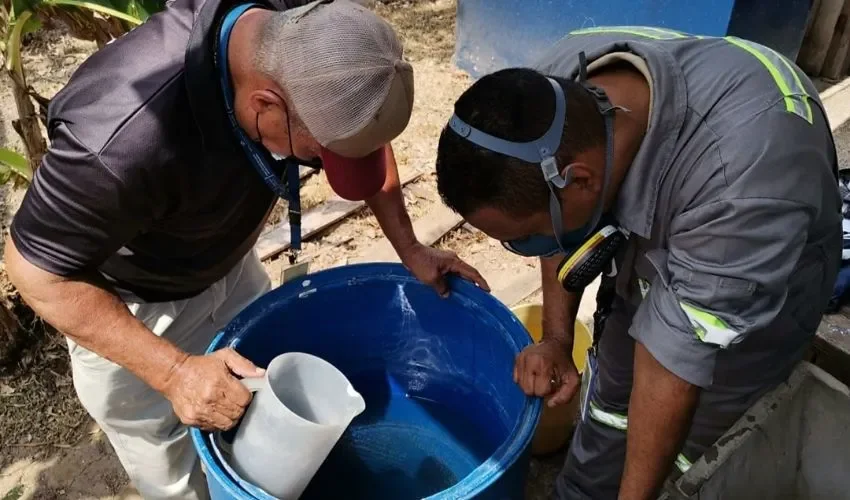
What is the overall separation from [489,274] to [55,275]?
1.90 m

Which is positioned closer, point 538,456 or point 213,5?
point 213,5

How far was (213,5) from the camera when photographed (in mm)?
1443

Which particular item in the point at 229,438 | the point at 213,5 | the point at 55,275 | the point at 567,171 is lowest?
the point at 229,438

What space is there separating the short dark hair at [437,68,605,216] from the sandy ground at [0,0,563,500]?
1336 mm

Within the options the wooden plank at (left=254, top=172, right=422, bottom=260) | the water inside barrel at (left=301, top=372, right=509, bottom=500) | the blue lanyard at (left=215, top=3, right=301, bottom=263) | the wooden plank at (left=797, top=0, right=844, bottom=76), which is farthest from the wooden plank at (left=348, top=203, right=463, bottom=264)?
the wooden plank at (left=797, top=0, right=844, bottom=76)

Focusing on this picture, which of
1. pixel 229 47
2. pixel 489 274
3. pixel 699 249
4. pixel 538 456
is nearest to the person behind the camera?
pixel 699 249

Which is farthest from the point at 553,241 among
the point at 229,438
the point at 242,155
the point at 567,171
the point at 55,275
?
the point at 55,275

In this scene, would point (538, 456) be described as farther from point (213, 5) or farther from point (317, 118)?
point (213, 5)

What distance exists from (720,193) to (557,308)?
0.68 metres

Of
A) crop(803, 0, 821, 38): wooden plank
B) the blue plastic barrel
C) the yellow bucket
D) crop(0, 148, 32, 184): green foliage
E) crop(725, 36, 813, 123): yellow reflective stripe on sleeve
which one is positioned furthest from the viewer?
crop(803, 0, 821, 38): wooden plank

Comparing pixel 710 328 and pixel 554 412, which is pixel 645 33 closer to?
pixel 710 328

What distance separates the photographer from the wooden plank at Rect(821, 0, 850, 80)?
4.09 meters

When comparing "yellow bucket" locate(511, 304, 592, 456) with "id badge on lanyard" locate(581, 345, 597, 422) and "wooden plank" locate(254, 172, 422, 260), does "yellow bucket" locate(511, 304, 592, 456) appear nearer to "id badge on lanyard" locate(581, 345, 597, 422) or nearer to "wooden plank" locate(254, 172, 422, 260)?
"id badge on lanyard" locate(581, 345, 597, 422)

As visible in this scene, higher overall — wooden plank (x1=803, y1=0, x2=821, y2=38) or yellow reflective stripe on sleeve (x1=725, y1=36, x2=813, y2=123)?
yellow reflective stripe on sleeve (x1=725, y1=36, x2=813, y2=123)
